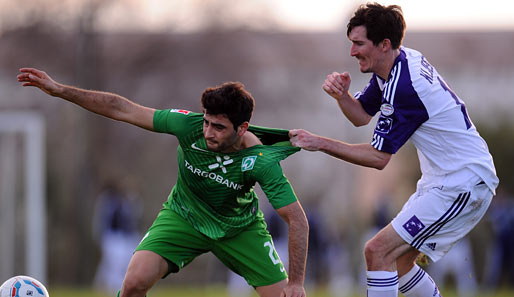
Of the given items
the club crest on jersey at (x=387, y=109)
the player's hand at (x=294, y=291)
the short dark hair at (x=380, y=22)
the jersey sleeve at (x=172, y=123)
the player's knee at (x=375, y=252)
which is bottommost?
the player's hand at (x=294, y=291)

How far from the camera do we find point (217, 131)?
720 cm

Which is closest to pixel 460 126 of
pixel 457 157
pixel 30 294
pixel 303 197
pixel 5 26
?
pixel 457 157

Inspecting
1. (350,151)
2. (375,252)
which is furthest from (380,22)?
(375,252)

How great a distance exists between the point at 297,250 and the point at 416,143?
4.19ft

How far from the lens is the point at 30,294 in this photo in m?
7.43

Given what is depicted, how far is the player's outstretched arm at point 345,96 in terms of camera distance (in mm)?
7594

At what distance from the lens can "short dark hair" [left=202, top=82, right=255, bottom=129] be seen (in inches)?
281

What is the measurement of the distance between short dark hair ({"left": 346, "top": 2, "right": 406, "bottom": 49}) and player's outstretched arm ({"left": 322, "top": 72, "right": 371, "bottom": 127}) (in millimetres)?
461

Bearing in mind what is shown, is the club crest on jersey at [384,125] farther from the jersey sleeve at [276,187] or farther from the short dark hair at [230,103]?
the short dark hair at [230,103]

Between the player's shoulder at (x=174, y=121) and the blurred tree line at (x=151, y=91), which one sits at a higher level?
the player's shoulder at (x=174, y=121)

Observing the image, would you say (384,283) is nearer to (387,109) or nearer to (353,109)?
(387,109)

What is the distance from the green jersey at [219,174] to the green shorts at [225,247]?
3.1 inches

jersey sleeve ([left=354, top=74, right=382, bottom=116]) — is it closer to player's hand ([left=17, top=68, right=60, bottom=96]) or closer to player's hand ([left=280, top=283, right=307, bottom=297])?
player's hand ([left=280, top=283, right=307, bottom=297])

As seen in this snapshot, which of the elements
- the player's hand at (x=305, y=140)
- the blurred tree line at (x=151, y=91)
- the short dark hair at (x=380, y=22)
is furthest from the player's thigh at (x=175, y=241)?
the blurred tree line at (x=151, y=91)
